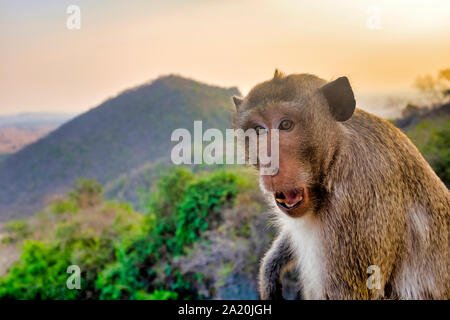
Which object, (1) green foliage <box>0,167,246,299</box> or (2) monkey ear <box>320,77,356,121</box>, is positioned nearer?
(2) monkey ear <box>320,77,356,121</box>

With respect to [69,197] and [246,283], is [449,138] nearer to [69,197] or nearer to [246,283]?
[246,283]

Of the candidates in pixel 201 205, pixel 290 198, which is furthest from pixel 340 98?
pixel 201 205

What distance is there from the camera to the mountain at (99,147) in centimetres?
949

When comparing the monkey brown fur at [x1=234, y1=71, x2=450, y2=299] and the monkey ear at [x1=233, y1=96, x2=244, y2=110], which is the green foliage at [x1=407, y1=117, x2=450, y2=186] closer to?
the monkey brown fur at [x1=234, y1=71, x2=450, y2=299]

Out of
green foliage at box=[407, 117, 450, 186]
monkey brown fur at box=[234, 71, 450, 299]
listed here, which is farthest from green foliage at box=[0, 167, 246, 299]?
monkey brown fur at box=[234, 71, 450, 299]

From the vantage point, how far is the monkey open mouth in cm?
202

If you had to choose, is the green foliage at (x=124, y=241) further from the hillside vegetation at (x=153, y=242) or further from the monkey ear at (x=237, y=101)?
the monkey ear at (x=237, y=101)

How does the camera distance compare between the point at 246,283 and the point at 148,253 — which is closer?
the point at 246,283

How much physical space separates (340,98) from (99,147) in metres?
9.08

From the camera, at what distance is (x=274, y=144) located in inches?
77.9

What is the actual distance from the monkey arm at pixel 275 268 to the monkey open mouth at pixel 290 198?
0.61 m

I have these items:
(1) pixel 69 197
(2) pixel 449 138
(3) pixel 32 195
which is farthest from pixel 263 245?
(3) pixel 32 195
